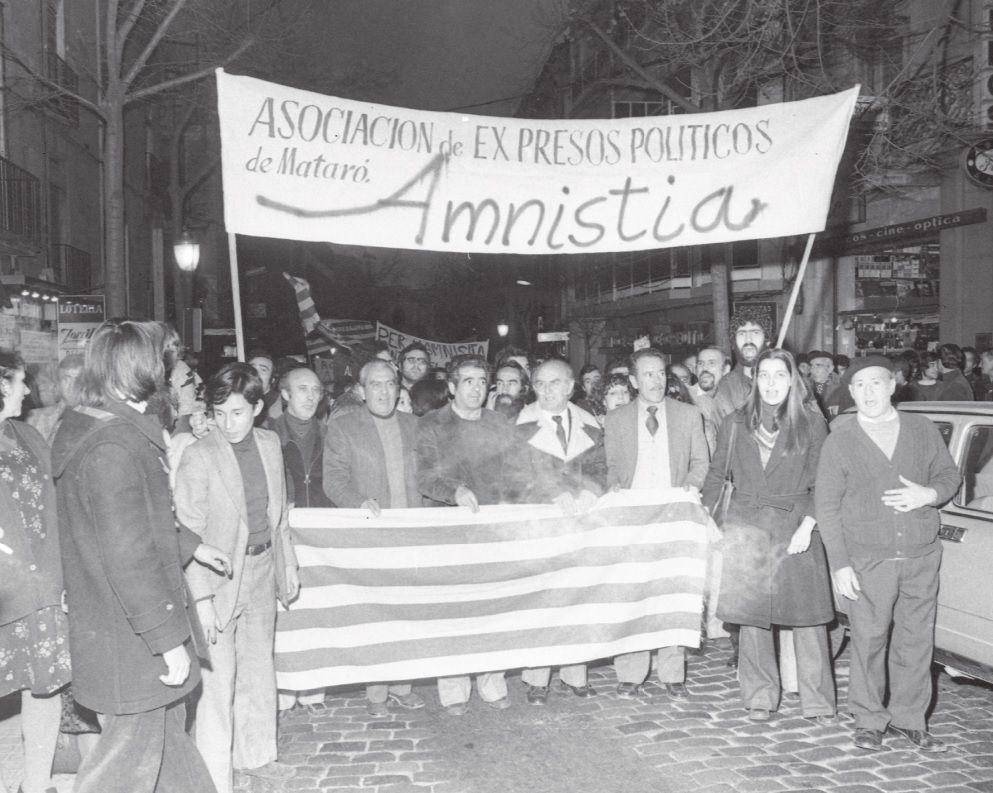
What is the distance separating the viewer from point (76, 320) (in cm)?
1190

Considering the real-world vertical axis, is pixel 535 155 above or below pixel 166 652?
above

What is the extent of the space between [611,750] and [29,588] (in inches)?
112

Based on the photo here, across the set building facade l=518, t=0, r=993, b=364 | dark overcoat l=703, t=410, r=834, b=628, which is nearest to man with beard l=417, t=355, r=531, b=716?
dark overcoat l=703, t=410, r=834, b=628

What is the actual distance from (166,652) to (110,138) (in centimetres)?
1231

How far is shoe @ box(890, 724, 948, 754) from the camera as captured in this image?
4.40 metres

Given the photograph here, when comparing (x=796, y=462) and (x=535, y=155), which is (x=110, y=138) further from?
(x=796, y=462)

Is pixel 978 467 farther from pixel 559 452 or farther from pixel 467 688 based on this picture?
pixel 467 688

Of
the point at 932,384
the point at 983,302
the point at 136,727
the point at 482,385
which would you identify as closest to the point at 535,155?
the point at 482,385

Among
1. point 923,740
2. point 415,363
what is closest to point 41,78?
point 415,363

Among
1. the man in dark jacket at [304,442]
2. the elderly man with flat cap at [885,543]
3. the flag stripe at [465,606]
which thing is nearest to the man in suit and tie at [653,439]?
the flag stripe at [465,606]

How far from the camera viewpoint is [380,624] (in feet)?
16.0

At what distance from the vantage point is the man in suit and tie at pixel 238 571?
156 inches

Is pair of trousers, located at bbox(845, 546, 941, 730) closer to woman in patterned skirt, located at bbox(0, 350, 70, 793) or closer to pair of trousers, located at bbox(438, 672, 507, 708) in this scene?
pair of trousers, located at bbox(438, 672, 507, 708)

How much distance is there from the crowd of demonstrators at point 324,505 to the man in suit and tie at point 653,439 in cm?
1
